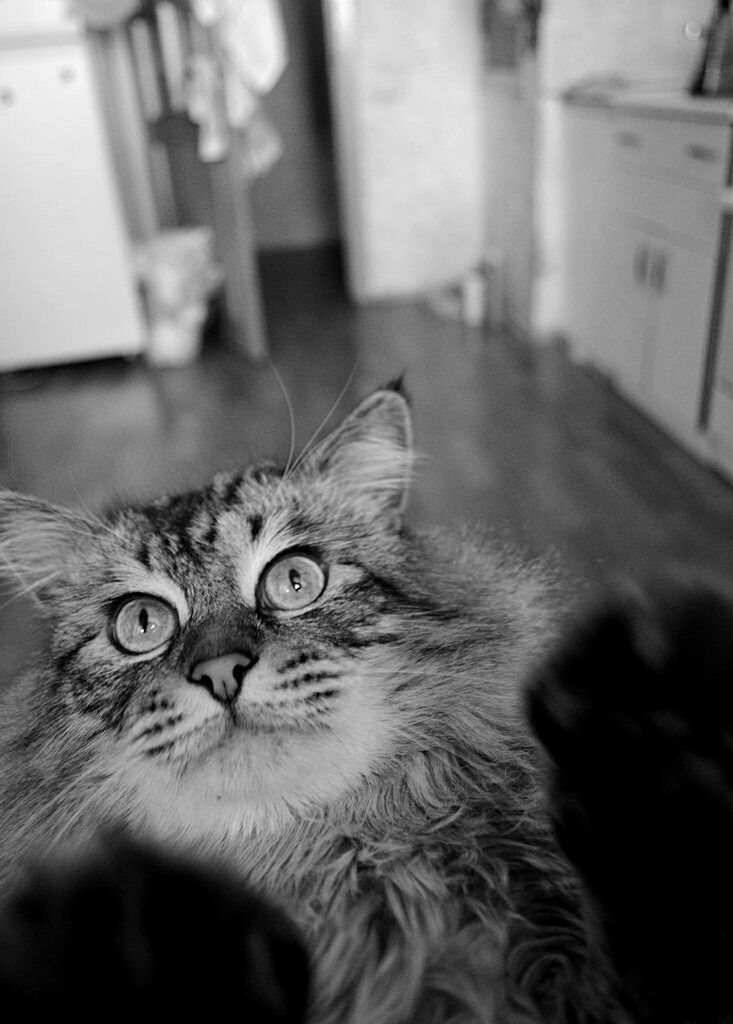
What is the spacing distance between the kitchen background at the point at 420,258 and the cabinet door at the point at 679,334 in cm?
1

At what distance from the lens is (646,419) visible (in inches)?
117

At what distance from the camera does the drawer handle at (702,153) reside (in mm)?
2317

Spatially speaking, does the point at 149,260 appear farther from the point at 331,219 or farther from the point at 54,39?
the point at 331,219

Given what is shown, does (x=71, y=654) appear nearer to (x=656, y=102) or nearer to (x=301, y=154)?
(x=656, y=102)

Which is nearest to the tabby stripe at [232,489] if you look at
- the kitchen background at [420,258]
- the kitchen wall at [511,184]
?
the kitchen background at [420,258]

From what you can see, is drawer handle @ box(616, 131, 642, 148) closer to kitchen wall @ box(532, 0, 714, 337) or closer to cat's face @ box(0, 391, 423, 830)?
kitchen wall @ box(532, 0, 714, 337)

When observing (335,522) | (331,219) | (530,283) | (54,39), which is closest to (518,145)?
(530,283)

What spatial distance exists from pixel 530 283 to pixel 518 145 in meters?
0.65

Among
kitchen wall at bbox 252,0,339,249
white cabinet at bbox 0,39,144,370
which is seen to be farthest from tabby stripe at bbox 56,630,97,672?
kitchen wall at bbox 252,0,339,249

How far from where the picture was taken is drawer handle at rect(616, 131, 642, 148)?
2826mm

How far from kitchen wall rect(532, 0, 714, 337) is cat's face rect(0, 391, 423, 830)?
316 cm

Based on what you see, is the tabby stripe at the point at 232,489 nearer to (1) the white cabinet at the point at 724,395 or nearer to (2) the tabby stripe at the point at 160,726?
(2) the tabby stripe at the point at 160,726

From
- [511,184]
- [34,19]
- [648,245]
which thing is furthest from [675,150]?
[34,19]

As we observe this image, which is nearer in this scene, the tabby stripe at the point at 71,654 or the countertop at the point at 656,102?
the tabby stripe at the point at 71,654
